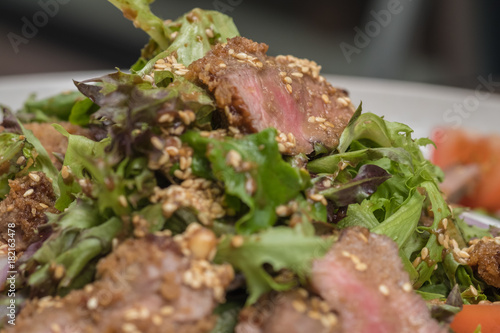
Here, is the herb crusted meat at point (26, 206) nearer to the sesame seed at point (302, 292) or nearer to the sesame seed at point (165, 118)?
the sesame seed at point (165, 118)

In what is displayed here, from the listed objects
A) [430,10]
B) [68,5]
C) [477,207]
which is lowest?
[477,207]

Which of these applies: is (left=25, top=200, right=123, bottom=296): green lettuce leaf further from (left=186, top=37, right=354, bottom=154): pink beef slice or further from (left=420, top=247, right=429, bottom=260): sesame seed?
(left=420, top=247, right=429, bottom=260): sesame seed

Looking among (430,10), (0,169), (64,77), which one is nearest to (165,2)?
(64,77)

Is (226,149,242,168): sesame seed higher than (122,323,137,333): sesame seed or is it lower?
higher

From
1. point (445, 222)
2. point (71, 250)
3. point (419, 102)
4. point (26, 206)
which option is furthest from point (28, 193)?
point (419, 102)

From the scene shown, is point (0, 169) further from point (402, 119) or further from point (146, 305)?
point (402, 119)

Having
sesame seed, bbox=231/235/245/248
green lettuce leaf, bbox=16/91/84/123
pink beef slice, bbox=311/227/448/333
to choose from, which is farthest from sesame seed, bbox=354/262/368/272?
green lettuce leaf, bbox=16/91/84/123

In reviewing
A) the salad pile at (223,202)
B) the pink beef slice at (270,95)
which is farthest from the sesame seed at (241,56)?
the salad pile at (223,202)
